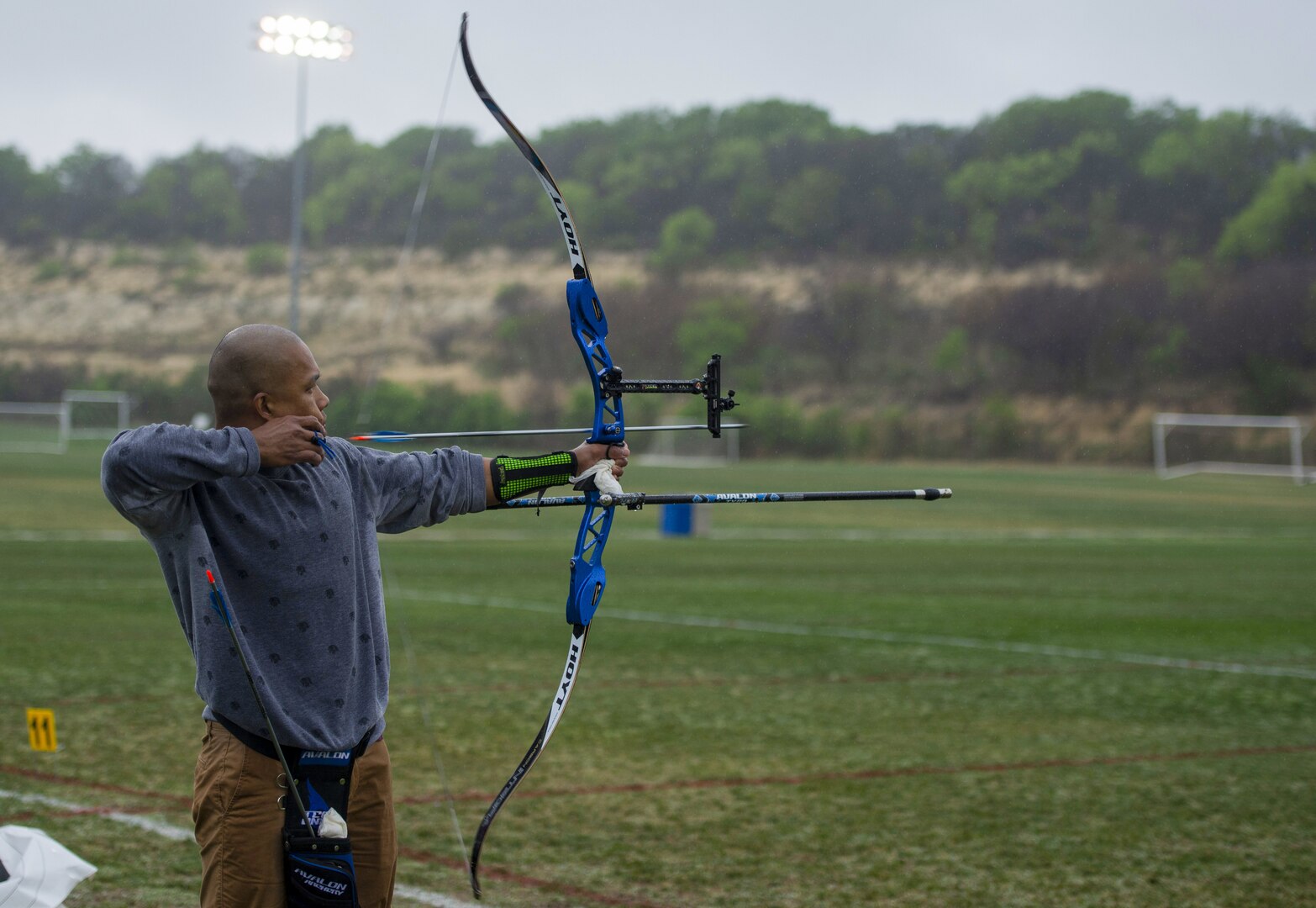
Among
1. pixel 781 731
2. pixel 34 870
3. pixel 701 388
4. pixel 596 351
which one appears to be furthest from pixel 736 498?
pixel 781 731

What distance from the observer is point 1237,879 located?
4.63 meters

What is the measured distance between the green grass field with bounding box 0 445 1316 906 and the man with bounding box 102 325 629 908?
5.82 feet

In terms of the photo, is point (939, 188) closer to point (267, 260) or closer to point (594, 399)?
point (267, 260)

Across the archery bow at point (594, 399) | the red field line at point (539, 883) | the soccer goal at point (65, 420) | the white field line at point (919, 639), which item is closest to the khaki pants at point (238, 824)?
the archery bow at point (594, 399)

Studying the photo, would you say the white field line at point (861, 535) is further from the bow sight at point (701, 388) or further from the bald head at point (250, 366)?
the bald head at point (250, 366)

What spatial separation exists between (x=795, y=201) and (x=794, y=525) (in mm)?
19946

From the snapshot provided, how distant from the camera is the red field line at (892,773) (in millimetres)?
5668

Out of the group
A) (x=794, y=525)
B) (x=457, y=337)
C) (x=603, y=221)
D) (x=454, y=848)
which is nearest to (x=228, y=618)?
(x=454, y=848)

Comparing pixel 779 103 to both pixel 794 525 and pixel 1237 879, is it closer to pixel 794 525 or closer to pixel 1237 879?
pixel 794 525

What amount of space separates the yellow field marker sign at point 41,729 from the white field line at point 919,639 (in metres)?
5.99

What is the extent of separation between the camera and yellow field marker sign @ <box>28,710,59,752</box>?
205 inches

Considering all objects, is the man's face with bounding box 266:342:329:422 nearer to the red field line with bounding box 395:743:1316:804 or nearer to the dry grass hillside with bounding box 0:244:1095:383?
the red field line with bounding box 395:743:1316:804

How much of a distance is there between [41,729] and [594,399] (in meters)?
3.08

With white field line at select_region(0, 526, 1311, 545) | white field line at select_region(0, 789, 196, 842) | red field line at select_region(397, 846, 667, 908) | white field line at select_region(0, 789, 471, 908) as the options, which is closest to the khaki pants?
white field line at select_region(0, 789, 471, 908)
